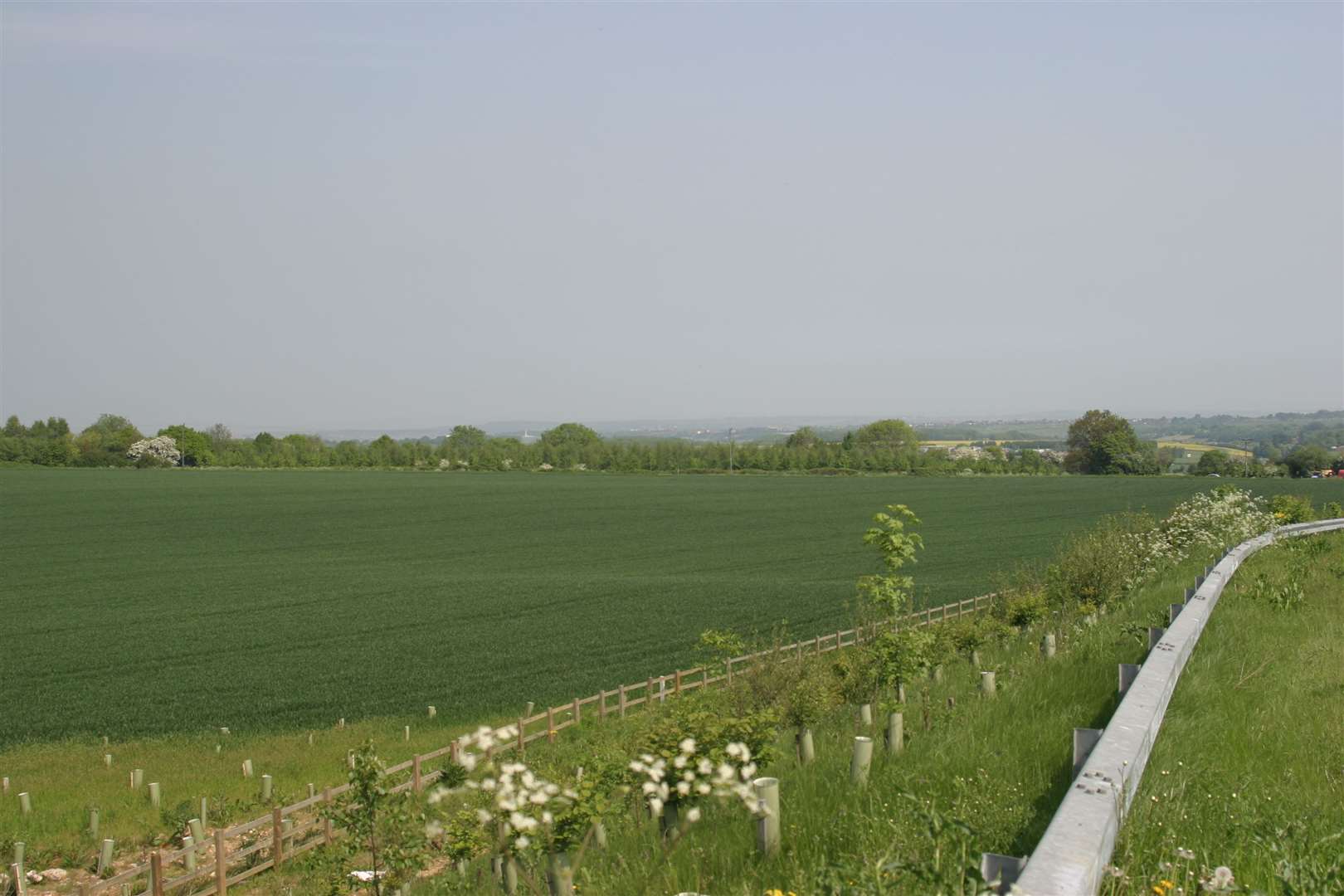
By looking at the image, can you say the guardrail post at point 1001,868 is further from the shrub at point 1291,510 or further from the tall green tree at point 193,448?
the tall green tree at point 193,448

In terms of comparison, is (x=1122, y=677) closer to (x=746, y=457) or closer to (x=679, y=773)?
(x=679, y=773)

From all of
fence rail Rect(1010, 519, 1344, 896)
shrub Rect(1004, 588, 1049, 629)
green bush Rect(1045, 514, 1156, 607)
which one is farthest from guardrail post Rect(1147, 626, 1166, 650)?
shrub Rect(1004, 588, 1049, 629)

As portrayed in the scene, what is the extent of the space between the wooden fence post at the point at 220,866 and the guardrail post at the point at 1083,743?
31.8 ft

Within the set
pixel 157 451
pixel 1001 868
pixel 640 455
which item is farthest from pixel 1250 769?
pixel 157 451

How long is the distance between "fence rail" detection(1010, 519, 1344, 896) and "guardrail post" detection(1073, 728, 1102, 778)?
0.03 m

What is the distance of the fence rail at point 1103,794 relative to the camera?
2.57m

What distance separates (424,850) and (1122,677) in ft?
23.2

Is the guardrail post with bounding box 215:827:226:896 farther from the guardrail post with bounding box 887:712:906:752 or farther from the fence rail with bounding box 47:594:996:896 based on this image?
the guardrail post with bounding box 887:712:906:752

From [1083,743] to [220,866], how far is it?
10087mm

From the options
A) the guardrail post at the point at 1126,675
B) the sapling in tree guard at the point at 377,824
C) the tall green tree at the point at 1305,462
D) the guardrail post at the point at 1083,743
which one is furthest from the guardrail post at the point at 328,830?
the tall green tree at the point at 1305,462

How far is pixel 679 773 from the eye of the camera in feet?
16.5

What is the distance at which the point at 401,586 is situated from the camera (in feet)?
139

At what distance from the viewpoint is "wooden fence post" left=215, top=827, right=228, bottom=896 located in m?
10.8

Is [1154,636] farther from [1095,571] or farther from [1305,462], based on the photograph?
[1305,462]
